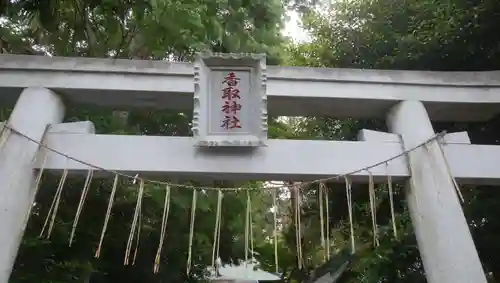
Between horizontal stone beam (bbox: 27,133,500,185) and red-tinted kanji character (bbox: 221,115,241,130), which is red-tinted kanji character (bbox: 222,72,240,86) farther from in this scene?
horizontal stone beam (bbox: 27,133,500,185)

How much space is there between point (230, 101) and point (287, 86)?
0.58 metres

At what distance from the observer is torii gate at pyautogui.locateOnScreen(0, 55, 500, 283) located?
13.4ft

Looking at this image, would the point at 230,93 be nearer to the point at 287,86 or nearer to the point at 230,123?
the point at 230,123

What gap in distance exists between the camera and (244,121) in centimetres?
439

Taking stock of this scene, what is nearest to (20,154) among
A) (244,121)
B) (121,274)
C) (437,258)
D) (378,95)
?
Result: (244,121)

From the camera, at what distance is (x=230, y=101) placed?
4.45m

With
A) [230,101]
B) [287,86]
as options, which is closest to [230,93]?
[230,101]

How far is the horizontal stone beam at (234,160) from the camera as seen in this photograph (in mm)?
4227

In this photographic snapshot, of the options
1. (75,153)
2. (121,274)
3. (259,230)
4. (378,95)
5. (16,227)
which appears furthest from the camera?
(259,230)

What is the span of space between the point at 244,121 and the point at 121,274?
301 cm

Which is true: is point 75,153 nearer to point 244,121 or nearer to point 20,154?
point 20,154

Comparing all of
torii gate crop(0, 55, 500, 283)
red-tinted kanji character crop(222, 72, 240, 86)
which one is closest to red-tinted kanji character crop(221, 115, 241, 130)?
torii gate crop(0, 55, 500, 283)

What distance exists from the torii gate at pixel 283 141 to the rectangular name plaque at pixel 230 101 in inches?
0.9

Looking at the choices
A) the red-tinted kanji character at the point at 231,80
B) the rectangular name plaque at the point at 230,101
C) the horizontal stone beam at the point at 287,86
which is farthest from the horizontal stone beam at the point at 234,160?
the red-tinted kanji character at the point at 231,80
